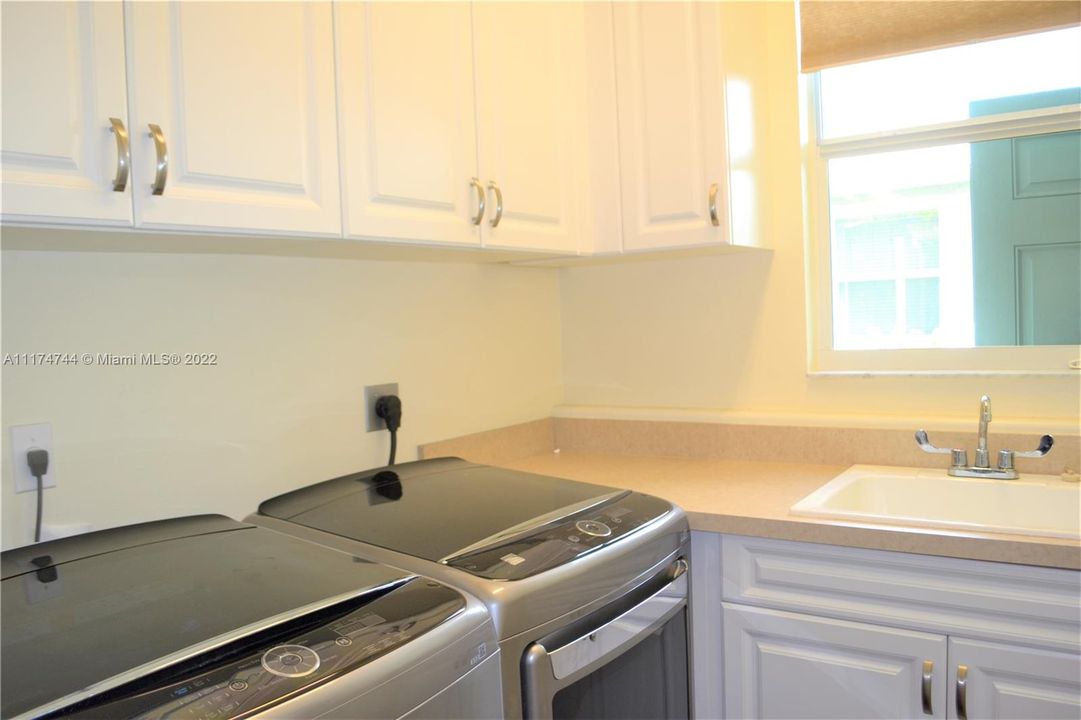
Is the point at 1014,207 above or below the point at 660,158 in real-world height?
below

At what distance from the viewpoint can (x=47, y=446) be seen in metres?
1.29

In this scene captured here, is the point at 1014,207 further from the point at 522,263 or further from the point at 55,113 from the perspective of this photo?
the point at 55,113

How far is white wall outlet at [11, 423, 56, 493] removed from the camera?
1259 millimetres

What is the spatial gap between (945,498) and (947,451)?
11 centimetres

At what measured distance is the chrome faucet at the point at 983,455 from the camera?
1697 mm

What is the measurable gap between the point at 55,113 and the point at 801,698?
1.58m

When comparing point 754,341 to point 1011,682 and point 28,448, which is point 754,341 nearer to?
point 1011,682

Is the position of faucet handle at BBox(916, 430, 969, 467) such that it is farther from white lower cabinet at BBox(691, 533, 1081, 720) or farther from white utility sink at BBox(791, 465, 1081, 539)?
white lower cabinet at BBox(691, 533, 1081, 720)

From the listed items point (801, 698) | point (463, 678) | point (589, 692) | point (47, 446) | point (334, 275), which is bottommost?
point (801, 698)

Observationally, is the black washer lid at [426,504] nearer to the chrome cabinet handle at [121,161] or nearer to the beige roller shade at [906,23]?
the chrome cabinet handle at [121,161]

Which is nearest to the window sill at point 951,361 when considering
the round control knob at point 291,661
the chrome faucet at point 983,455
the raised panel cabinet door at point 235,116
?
the chrome faucet at point 983,455

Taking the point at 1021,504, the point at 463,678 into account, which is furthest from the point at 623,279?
the point at 463,678

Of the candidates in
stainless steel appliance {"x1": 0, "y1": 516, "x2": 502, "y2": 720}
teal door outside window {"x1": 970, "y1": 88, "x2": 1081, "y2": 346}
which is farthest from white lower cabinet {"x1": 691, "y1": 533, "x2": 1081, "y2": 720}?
teal door outside window {"x1": 970, "y1": 88, "x2": 1081, "y2": 346}

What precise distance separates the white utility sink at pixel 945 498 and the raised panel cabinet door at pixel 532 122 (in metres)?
0.85
